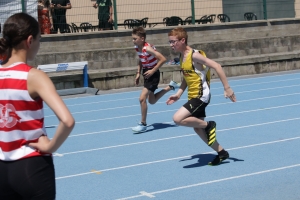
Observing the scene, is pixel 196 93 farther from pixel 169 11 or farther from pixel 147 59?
pixel 169 11

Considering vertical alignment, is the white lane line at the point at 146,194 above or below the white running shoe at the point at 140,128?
below

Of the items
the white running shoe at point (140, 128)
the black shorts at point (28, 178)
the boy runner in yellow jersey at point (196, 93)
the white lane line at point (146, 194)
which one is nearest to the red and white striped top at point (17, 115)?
the black shorts at point (28, 178)

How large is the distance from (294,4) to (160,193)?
2058 centimetres

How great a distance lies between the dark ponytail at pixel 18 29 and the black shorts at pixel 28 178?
0.64m

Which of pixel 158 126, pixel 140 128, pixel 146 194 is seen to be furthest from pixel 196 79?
pixel 158 126

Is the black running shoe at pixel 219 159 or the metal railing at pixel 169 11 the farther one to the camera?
the metal railing at pixel 169 11

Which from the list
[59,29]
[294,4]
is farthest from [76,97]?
[294,4]

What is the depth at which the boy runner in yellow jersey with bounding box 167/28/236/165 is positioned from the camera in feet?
23.7

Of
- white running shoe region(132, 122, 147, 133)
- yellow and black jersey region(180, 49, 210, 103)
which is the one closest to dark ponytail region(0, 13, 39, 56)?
yellow and black jersey region(180, 49, 210, 103)

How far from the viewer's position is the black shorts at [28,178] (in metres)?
3.05

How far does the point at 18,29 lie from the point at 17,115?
0.46m

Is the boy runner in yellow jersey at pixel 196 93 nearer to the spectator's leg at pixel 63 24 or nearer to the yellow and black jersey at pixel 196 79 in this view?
the yellow and black jersey at pixel 196 79

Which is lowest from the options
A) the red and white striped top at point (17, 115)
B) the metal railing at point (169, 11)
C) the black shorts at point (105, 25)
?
the red and white striped top at point (17, 115)

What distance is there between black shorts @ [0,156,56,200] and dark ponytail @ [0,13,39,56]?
0.64 meters
